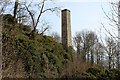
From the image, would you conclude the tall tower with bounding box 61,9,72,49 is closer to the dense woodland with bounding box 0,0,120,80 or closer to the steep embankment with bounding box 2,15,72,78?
the dense woodland with bounding box 0,0,120,80

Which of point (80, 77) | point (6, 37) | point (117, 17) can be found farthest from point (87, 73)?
point (117, 17)

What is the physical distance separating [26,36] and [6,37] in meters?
4.05

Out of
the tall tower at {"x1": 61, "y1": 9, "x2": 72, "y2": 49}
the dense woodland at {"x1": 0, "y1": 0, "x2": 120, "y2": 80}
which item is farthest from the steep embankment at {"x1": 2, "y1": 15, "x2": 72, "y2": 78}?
the tall tower at {"x1": 61, "y1": 9, "x2": 72, "y2": 49}

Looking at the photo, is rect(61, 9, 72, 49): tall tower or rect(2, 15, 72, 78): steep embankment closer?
rect(2, 15, 72, 78): steep embankment

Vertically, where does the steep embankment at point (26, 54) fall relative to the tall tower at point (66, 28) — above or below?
below

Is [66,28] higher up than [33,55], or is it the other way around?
[66,28]

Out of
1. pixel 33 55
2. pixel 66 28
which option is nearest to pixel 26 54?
pixel 33 55

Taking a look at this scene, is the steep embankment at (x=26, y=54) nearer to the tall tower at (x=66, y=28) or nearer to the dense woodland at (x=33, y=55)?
the dense woodland at (x=33, y=55)

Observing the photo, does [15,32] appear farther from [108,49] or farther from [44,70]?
[108,49]

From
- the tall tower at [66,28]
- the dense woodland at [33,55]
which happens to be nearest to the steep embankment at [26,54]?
the dense woodland at [33,55]

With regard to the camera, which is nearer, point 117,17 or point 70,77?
point 117,17

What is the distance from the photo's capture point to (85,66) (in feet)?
95.3

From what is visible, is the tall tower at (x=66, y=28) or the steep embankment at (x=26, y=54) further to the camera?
the tall tower at (x=66, y=28)

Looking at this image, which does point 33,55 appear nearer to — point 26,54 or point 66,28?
point 26,54
